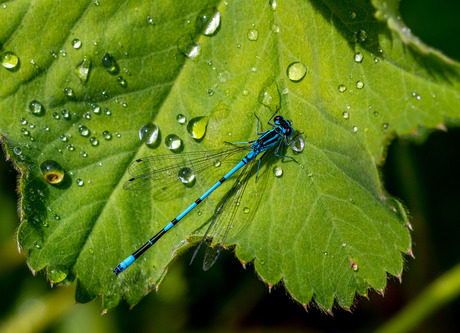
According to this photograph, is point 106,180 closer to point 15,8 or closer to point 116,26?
point 116,26

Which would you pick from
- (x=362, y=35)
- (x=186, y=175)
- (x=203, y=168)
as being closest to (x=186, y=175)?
(x=186, y=175)

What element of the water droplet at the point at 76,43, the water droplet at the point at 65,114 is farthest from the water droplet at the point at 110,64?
the water droplet at the point at 65,114

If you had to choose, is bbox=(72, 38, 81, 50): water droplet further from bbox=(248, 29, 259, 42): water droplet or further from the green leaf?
bbox=(248, 29, 259, 42): water droplet

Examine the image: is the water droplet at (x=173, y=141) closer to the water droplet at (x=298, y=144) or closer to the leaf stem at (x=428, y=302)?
the water droplet at (x=298, y=144)

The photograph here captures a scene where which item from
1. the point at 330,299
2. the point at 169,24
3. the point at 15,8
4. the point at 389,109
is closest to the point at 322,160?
the point at 389,109

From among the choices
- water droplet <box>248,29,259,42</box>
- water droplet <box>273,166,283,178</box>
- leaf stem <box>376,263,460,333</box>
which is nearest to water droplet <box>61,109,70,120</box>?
water droplet <box>248,29,259,42</box>

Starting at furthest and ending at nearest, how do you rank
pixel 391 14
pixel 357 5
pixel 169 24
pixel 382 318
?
pixel 382 318
pixel 169 24
pixel 357 5
pixel 391 14
